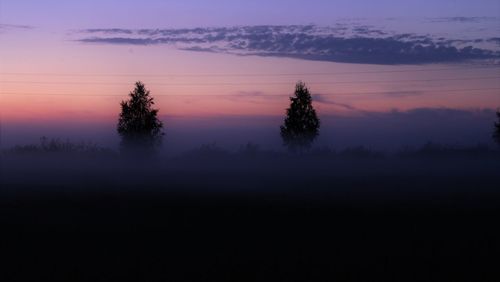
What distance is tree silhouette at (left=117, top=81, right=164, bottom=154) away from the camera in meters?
80.8

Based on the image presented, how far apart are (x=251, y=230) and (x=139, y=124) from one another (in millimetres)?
54945

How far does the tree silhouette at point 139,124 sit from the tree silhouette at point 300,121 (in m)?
16.0

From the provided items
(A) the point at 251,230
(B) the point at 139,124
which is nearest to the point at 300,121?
(B) the point at 139,124

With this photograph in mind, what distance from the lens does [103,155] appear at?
90.6 metres

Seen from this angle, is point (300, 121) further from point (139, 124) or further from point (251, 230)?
point (251, 230)

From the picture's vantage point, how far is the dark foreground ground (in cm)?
2041

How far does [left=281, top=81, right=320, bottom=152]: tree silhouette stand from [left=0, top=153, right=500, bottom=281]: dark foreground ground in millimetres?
32157

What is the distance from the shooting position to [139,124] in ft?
265

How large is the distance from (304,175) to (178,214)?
101ft

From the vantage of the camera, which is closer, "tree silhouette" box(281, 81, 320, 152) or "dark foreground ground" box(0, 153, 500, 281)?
"dark foreground ground" box(0, 153, 500, 281)

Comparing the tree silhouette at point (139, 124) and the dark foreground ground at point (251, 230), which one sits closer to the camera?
the dark foreground ground at point (251, 230)

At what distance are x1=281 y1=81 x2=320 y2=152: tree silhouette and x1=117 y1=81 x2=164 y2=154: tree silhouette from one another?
1600 cm

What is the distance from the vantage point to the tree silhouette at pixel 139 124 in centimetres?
8081

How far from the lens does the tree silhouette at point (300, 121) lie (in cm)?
A: 8619
